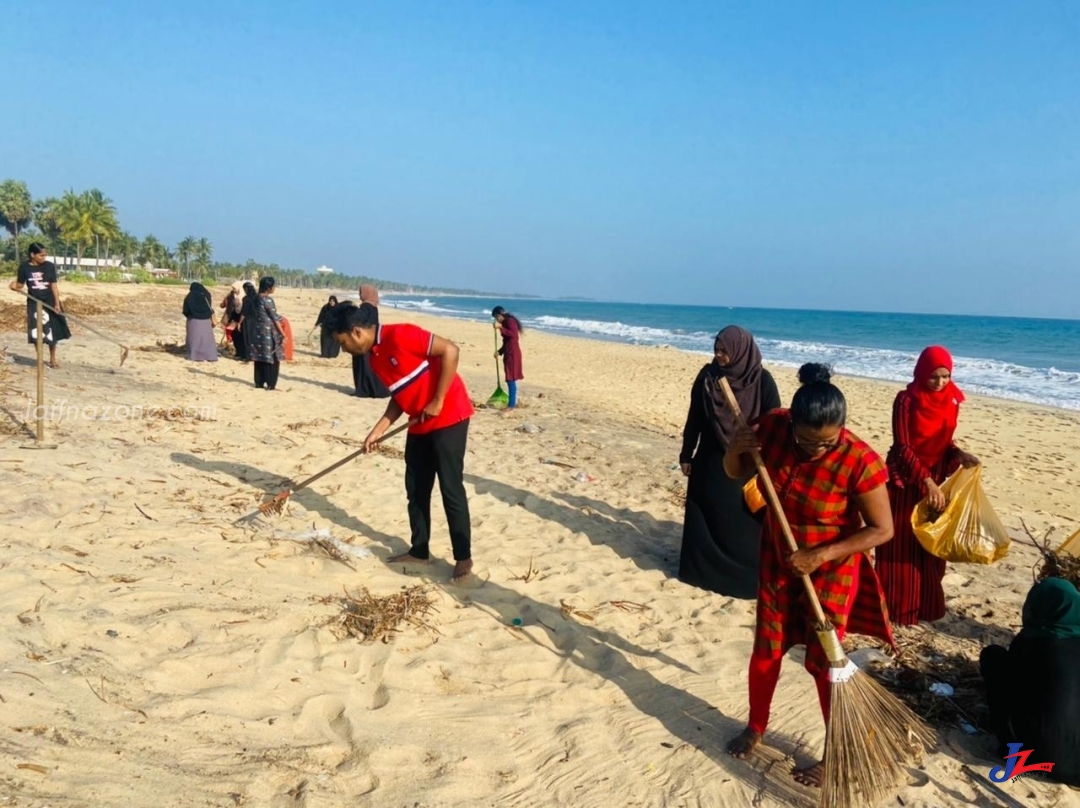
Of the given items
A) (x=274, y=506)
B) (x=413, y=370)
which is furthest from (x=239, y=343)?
(x=413, y=370)

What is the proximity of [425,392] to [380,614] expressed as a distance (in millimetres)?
1275

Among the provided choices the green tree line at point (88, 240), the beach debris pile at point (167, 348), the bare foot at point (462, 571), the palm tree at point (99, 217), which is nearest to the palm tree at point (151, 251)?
the green tree line at point (88, 240)

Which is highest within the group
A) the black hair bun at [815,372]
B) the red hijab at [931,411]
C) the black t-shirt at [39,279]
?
the black t-shirt at [39,279]

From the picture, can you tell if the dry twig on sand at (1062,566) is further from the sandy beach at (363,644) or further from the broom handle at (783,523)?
the broom handle at (783,523)

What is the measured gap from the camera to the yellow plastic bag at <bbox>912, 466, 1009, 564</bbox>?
378 cm

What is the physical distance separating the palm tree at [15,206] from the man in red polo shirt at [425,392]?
248 feet

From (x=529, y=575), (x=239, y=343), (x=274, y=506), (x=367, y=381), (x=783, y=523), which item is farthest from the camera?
(x=239, y=343)

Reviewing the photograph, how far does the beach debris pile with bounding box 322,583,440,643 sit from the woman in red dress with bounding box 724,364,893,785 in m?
1.69

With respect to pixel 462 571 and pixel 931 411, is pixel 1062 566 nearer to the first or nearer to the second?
pixel 931 411

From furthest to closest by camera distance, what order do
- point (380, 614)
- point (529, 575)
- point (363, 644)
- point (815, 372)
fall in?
point (529, 575) → point (815, 372) → point (380, 614) → point (363, 644)

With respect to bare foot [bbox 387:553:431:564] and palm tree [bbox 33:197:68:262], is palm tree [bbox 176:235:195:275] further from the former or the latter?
bare foot [bbox 387:553:431:564]

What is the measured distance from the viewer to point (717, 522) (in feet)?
14.3

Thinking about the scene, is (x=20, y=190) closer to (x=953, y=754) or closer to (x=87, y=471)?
(x=87, y=471)

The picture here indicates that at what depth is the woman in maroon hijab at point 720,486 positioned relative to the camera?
13.8ft
